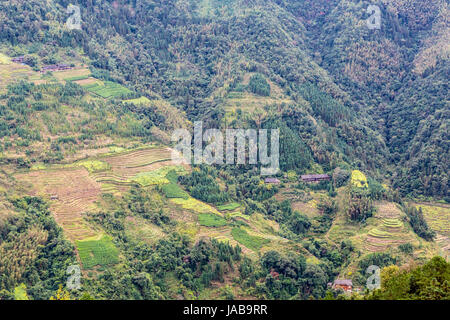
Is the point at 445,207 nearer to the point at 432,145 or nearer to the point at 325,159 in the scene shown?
the point at 432,145

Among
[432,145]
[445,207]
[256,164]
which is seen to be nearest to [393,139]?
[432,145]

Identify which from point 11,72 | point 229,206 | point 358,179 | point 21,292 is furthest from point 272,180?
point 11,72

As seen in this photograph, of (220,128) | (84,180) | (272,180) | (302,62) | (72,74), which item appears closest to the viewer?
(84,180)

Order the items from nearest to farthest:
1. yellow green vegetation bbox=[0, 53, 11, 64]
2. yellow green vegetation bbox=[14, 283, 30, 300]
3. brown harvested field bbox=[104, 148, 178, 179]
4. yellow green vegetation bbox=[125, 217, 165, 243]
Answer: yellow green vegetation bbox=[14, 283, 30, 300] < yellow green vegetation bbox=[125, 217, 165, 243] < brown harvested field bbox=[104, 148, 178, 179] < yellow green vegetation bbox=[0, 53, 11, 64]

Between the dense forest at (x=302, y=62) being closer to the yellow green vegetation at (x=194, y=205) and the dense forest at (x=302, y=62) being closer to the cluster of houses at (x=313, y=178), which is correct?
the cluster of houses at (x=313, y=178)

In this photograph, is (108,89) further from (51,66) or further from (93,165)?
(93,165)

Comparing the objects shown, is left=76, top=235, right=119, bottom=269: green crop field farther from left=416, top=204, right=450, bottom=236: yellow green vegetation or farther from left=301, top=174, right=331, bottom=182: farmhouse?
left=416, top=204, right=450, bottom=236: yellow green vegetation

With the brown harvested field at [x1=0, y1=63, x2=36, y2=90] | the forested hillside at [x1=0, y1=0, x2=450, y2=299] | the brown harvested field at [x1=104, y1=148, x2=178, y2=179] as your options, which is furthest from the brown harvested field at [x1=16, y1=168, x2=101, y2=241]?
the brown harvested field at [x1=0, y1=63, x2=36, y2=90]
